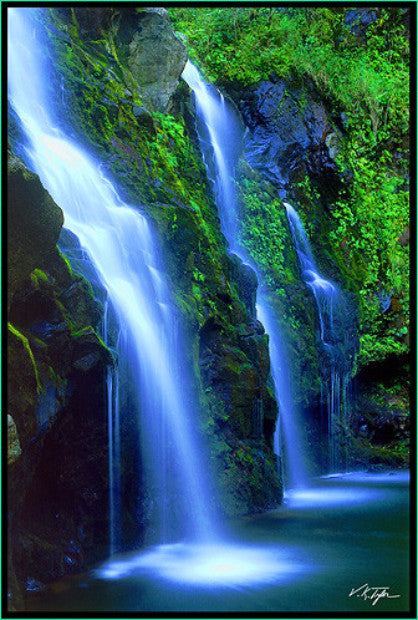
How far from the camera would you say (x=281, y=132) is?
1113cm

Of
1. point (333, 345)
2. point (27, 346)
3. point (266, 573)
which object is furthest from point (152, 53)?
point (266, 573)

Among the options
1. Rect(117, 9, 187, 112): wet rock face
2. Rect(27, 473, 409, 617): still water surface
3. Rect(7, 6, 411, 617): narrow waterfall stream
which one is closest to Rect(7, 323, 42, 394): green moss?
Rect(7, 6, 411, 617): narrow waterfall stream

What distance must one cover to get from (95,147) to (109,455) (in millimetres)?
3315

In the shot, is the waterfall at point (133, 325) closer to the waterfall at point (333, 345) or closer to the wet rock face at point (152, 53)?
the wet rock face at point (152, 53)

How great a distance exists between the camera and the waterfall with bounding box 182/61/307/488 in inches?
329

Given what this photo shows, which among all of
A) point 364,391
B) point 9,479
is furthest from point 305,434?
point 9,479

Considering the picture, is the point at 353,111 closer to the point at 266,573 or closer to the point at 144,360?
the point at 144,360

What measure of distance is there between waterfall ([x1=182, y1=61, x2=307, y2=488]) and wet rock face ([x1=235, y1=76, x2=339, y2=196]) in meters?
0.46

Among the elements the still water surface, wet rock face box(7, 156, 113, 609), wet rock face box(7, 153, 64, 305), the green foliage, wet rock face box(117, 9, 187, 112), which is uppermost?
the green foliage

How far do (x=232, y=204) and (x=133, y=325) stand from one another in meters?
4.91

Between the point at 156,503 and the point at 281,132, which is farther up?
the point at 281,132

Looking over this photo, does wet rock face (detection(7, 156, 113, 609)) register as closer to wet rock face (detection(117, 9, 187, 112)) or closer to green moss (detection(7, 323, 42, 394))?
green moss (detection(7, 323, 42, 394))
